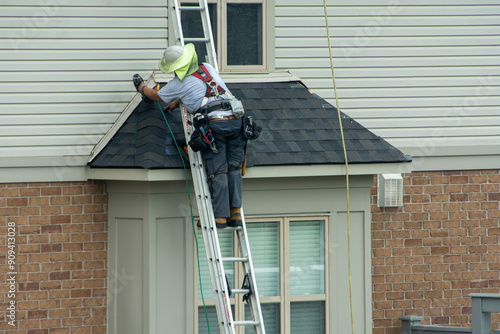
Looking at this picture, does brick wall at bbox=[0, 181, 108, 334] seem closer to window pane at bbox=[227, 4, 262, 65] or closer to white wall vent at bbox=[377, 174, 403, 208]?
window pane at bbox=[227, 4, 262, 65]

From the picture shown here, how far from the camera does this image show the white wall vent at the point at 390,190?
10.6 meters

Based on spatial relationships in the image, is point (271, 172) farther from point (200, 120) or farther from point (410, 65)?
point (410, 65)

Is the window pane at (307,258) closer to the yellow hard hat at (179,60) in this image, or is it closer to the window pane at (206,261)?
the window pane at (206,261)

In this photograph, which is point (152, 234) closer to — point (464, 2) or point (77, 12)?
point (77, 12)

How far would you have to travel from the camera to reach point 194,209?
371 inches

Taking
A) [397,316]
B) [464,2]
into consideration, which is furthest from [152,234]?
[464,2]

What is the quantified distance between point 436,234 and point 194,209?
327 centimetres

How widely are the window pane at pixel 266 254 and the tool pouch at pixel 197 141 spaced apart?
152cm

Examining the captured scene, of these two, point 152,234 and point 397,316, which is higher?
point 152,234

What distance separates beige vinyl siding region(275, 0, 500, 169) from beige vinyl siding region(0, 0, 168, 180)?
1.79 meters

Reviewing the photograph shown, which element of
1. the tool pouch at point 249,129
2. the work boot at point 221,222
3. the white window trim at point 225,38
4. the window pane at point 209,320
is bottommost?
the window pane at point 209,320

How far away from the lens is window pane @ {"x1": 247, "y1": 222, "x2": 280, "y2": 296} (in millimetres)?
9828

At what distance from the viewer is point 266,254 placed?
388 inches

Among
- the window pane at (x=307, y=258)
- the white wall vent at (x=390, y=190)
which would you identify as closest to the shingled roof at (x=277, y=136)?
the white wall vent at (x=390, y=190)
